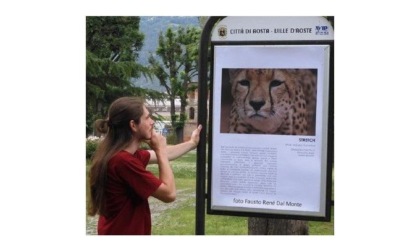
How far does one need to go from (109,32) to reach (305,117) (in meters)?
3.85

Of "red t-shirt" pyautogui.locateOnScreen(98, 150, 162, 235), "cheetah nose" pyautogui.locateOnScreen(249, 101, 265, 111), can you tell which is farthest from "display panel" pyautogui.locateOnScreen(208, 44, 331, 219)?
"red t-shirt" pyautogui.locateOnScreen(98, 150, 162, 235)

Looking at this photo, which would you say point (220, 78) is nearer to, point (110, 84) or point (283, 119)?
point (283, 119)

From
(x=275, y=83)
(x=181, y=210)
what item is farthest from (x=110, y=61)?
(x=275, y=83)

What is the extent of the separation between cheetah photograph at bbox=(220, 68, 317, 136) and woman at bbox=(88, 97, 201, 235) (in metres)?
0.23

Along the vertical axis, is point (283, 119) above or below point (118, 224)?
above

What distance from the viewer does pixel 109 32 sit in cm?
652

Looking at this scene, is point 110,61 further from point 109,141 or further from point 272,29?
point 272,29

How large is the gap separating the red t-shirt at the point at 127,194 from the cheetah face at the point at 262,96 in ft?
1.87

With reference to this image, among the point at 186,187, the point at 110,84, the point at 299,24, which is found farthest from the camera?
the point at 110,84

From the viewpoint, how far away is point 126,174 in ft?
10.2

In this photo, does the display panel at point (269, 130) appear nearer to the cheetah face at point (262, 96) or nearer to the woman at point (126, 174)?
the cheetah face at point (262, 96)

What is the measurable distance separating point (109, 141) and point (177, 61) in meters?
Result: 3.33

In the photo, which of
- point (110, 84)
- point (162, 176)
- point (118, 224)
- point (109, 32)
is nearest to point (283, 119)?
point (162, 176)

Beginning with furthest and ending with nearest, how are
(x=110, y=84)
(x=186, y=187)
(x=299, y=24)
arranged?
1. (x=110, y=84)
2. (x=186, y=187)
3. (x=299, y=24)
